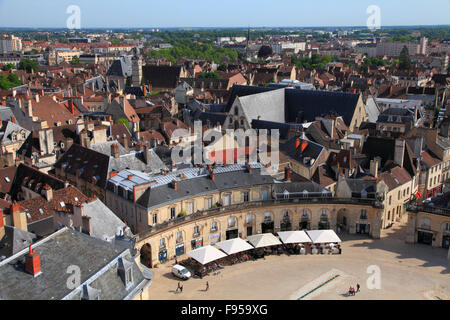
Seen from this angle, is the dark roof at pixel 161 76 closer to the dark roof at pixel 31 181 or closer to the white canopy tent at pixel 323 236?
the dark roof at pixel 31 181

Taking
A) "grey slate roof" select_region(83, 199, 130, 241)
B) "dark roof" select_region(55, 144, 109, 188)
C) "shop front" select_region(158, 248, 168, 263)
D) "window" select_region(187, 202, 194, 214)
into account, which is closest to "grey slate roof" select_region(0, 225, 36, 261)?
"grey slate roof" select_region(83, 199, 130, 241)

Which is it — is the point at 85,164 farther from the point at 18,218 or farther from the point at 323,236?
the point at 323,236

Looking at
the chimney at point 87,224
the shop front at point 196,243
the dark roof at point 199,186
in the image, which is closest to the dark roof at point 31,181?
the dark roof at point 199,186

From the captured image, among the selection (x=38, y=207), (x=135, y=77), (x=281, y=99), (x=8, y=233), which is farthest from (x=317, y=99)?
(x=135, y=77)

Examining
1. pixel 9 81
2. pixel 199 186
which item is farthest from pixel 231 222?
pixel 9 81

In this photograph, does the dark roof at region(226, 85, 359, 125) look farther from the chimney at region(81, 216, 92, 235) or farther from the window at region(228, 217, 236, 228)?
the chimney at region(81, 216, 92, 235)
